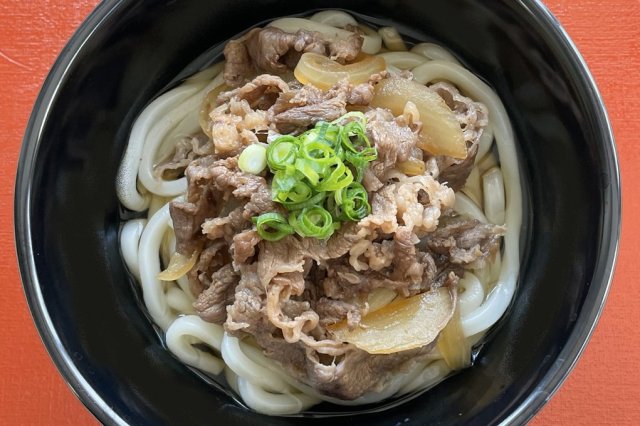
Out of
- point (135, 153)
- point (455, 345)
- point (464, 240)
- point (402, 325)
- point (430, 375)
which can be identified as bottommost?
point (430, 375)

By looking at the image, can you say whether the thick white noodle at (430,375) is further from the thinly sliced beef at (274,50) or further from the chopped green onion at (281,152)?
the thinly sliced beef at (274,50)

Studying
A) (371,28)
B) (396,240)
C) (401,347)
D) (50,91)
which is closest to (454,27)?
(371,28)

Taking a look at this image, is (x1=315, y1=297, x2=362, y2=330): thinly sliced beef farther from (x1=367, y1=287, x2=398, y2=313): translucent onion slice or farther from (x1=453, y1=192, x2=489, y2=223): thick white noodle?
(x1=453, y1=192, x2=489, y2=223): thick white noodle

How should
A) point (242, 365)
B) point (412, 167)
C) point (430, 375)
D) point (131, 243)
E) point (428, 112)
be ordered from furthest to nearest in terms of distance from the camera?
point (131, 243) < point (430, 375) < point (242, 365) < point (428, 112) < point (412, 167)

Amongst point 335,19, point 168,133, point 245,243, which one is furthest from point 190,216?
point 335,19

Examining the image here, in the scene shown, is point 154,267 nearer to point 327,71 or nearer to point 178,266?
point 178,266

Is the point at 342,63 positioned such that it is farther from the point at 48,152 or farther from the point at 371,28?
the point at 48,152

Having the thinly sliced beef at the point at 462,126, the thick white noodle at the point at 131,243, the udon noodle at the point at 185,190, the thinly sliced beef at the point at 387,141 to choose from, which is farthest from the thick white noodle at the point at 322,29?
the thick white noodle at the point at 131,243
